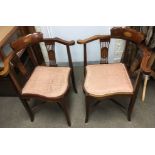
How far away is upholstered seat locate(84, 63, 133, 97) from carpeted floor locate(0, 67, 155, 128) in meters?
0.41

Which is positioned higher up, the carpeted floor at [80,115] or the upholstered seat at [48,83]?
the upholstered seat at [48,83]

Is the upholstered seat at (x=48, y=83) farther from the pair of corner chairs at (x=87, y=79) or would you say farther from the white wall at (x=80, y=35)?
the white wall at (x=80, y=35)

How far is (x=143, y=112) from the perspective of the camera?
1546 mm

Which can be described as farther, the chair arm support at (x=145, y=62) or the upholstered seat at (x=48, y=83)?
the upholstered seat at (x=48, y=83)

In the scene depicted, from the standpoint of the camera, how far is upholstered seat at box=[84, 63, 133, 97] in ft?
3.95

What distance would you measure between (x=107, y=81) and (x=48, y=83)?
476 millimetres

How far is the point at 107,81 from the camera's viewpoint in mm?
1279

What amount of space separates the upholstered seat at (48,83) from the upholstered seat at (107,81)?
0.19m

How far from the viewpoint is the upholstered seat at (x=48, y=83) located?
1.25 metres

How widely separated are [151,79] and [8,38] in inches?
60.8

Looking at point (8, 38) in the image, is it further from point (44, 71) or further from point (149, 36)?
point (149, 36)

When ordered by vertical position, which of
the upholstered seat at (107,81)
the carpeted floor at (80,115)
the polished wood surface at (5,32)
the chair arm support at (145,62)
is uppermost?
the polished wood surface at (5,32)

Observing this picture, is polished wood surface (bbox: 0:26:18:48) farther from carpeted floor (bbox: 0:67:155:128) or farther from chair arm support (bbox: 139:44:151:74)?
chair arm support (bbox: 139:44:151:74)

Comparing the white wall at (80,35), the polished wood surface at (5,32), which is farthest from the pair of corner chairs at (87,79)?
the white wall at (80,35)
